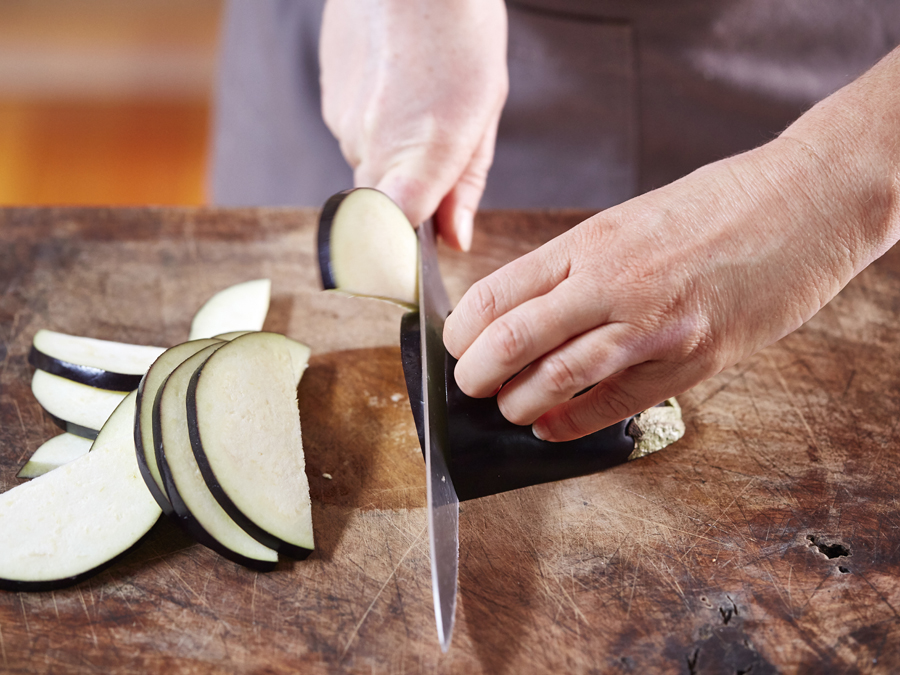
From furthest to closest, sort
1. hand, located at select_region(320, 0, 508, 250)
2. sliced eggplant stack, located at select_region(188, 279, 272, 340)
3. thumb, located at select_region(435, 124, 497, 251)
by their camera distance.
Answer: thumb, located at select_region(435, 124, 497, 251) → hand, located at select_region(320, 0, 508, 250) → sliced eggplant stack, located at select_region(188, 279, 272, 340)

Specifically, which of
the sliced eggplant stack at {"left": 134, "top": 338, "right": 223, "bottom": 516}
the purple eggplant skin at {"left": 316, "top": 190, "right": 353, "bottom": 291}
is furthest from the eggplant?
the sliced eggplant stack at {"left": 134, "top": 338, "right": 223, "bottom": 516}

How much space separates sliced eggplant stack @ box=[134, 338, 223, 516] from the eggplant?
1.53ft

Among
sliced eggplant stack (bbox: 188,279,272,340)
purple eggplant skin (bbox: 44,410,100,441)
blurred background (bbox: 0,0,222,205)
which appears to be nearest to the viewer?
purple eggplant skin (bbox: 44,410,100,441)

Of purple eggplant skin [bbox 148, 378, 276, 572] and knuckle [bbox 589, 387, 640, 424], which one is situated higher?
knuckle [bbox 589, 387, 640, 424]

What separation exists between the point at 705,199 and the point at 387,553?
2.82 ft

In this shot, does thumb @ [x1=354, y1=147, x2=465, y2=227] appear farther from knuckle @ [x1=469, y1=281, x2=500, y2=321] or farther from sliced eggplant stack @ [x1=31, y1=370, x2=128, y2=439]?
sliced eggplant stack @ [x1=31, y1=370, x2=128, y2=439]

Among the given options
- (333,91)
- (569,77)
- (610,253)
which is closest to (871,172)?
(610,253)

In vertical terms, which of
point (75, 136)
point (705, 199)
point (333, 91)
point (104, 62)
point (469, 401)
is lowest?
point (75, 136)

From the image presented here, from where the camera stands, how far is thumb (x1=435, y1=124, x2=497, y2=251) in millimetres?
1979

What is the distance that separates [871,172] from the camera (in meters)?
1.17

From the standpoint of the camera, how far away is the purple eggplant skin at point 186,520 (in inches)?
46.9

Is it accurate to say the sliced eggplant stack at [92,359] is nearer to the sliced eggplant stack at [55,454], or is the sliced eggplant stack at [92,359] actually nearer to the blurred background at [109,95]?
the sliced eggplant stack at [55,454]

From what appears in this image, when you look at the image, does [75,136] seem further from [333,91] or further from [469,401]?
[469,401]

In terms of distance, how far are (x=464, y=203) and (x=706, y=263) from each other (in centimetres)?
96
